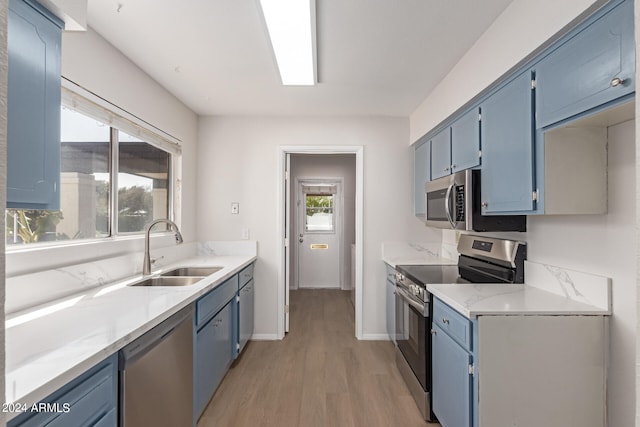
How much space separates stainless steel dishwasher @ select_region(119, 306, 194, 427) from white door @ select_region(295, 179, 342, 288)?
4.17 metres

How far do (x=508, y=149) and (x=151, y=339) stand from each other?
201 cm

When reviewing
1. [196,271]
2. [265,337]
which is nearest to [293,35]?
[196,271]

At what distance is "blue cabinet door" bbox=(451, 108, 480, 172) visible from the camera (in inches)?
84.4

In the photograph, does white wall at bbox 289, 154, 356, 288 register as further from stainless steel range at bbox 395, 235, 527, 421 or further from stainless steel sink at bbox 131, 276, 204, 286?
stainless steel sink at bbox 131, 276, 204, 286

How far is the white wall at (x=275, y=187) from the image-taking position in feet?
11.6

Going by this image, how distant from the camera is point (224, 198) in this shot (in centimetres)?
354

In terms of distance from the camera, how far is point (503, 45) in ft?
5.75

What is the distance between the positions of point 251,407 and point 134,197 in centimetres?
182

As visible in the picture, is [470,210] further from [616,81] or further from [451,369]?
[616,81]

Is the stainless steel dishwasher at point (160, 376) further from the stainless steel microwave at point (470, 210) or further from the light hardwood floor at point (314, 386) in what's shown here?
the stainless steel microwave at point (470, 210)

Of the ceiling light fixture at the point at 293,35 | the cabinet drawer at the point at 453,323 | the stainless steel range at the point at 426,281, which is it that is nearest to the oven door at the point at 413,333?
the stainless steel range at the point at 426,281

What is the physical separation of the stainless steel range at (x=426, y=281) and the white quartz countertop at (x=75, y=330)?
1433 mm

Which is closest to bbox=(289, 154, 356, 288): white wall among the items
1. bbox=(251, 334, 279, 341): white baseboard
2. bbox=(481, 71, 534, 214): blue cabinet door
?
bbox=(251, 334, 279, 341): white baseboard

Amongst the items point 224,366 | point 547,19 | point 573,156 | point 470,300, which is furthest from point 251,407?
point 547,19
